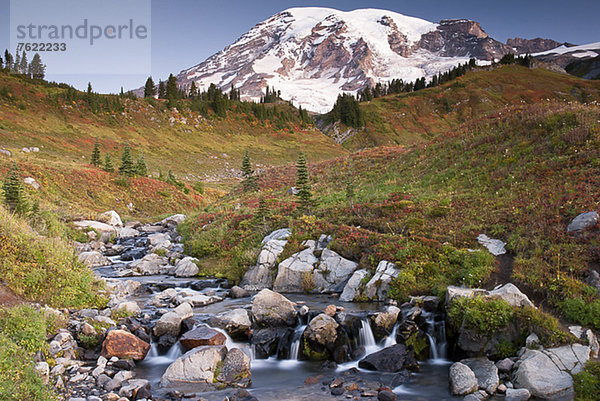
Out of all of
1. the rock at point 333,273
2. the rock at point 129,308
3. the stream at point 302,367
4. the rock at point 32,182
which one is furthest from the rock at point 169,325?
the rock at point 32,182

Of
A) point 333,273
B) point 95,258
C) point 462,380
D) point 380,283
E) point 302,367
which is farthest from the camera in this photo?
point 95,258

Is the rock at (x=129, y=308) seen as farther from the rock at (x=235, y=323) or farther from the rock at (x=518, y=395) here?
the rock at (x=518, y=395)

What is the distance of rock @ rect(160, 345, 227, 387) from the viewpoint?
9172 mm

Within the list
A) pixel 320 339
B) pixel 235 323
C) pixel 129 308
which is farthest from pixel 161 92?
pixel 320 339

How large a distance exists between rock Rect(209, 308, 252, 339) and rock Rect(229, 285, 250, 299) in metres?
3.43

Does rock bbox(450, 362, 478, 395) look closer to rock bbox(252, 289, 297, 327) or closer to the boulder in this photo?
rock bbox(252, 289, 297, 327)

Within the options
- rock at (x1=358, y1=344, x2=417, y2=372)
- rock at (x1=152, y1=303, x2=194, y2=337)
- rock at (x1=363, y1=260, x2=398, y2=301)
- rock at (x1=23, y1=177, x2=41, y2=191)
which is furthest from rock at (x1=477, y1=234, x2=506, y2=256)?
rock at (x1=23, y1=177, x2=41, y2=191)

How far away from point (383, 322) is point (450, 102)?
→ 6120 inches

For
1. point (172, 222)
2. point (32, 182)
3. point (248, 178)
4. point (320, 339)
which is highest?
point (248, 178)

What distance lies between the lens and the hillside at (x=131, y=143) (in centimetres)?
3959

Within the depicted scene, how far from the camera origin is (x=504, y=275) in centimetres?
1298

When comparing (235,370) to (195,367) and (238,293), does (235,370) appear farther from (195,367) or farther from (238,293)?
(238,293)

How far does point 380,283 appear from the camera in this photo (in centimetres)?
1441

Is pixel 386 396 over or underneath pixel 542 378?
underneath
